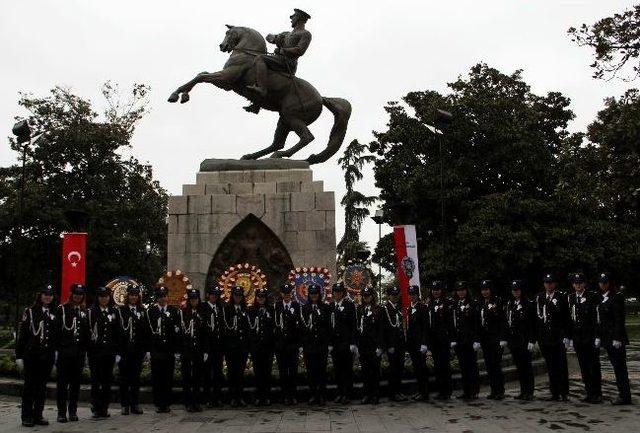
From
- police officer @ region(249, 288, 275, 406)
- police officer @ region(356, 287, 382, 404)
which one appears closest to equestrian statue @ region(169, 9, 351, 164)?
police officer @ region(249, 288, 275, 406)

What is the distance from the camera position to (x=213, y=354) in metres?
9.60

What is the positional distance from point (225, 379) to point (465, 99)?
21897 mm

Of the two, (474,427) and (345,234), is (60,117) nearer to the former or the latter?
(345,234)

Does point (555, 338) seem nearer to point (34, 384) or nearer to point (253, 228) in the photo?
point (253, 228)

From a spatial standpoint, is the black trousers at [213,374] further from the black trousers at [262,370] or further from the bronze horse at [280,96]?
the bronze horse at [280,96]

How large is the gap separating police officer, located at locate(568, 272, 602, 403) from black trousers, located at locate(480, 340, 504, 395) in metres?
1.21

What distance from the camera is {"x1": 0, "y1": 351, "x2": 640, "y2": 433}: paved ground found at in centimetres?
754

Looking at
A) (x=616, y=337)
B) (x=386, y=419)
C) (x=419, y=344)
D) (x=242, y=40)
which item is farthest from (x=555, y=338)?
(x=242, y=40)

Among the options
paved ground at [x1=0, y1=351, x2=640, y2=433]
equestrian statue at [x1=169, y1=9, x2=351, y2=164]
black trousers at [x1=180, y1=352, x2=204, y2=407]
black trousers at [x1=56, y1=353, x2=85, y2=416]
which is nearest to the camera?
paved ground at [x1=0, y1=351, x2=640, y2=433]

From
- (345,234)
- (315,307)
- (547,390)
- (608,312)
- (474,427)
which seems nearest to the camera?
(474,427)

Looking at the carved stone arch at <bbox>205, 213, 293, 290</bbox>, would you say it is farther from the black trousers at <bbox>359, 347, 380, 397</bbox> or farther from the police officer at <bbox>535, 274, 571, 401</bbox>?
the police officer at <bbox>535, 274, 571, 401</bbox>

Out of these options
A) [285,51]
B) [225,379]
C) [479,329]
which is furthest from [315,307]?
[285,51]

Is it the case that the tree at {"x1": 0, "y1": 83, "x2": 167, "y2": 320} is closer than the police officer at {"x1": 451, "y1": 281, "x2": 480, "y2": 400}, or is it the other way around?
the police officer at {"x1": 451, "y1": 281, "x2": 480, "y2": 400}

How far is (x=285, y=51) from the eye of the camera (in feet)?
45.2
